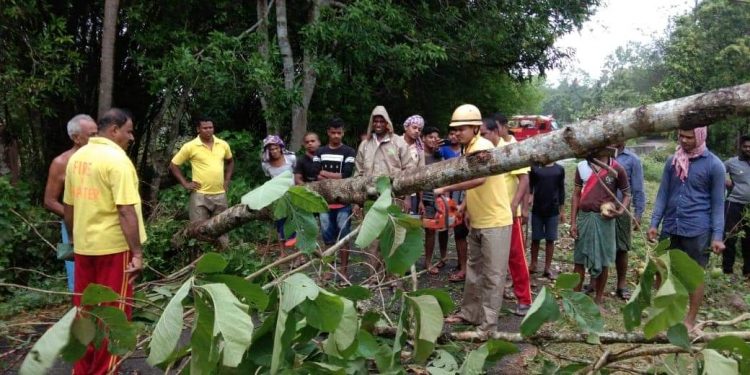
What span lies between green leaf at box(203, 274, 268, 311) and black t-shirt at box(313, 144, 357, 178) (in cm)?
345

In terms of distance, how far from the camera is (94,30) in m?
8.48

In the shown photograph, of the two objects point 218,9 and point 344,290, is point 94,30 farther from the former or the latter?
point 344,290

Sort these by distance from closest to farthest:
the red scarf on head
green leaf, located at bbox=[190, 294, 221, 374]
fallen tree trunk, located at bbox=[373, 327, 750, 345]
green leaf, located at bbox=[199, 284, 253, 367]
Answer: green leaf, located at bbox=[199, 284, 253, 367], green leaf, located at bbox=[190, 294, 221, 374], fallen tree trunk, located at bbox=[373, 327, 750, 345], the red scarf on head

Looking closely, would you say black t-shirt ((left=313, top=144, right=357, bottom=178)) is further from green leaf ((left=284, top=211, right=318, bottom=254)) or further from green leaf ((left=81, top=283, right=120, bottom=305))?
green leaf ((left=81, top=283, right=120, bottom=305))

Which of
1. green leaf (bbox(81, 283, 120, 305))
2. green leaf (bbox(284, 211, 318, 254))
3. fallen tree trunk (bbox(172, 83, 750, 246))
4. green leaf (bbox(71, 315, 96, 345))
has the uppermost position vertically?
fallen tree trunk (bbox(172, 83, 750, 246))

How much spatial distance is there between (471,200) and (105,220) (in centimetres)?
244

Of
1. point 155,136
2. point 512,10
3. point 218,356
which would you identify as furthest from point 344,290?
point 512,10

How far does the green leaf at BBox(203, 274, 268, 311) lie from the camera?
2105 millimetres

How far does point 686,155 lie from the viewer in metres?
4.17

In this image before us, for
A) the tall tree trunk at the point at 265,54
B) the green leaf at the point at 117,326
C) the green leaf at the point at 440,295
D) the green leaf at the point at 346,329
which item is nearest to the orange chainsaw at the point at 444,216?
the green leaf at the point at 440,295

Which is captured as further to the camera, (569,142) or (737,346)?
(569,142)

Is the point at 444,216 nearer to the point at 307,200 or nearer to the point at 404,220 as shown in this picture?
the point at 404,220

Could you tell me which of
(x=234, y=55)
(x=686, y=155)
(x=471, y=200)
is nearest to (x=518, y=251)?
(x=471, y=200)

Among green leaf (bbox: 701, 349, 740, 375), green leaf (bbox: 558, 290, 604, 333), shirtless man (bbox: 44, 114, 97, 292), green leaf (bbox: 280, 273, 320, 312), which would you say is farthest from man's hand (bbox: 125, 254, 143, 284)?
green leaf (bbox: 701, 349, 740, 375)
